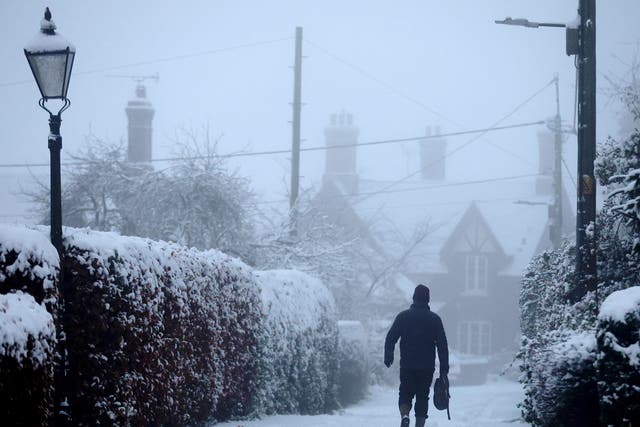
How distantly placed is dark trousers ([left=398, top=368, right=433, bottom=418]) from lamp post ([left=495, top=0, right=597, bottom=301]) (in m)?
3.13

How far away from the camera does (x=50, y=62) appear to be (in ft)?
28.9

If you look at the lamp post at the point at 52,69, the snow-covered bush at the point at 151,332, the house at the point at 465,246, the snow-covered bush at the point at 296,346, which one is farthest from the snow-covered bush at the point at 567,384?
the house at the point at 465,246

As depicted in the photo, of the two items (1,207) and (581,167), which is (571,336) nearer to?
(581,167)

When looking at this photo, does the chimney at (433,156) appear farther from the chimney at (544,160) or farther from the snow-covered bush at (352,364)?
the snow-covered bush at (352,364)

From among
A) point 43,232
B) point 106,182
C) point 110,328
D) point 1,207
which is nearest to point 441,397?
point 110,328

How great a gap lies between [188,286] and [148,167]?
62.7 feet

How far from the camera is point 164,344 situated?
Result: 33.1 feet

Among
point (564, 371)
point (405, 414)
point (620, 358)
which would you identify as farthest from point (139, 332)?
point (620, 358)

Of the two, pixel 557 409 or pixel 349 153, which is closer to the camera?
pixel 557 409

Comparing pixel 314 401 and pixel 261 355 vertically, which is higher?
pixel 261 355

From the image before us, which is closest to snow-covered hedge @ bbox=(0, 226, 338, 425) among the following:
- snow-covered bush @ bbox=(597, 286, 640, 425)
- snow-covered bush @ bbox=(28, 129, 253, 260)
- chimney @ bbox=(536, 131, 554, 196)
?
snow-covered bush @ bbox=(597, 286, 640, 425)

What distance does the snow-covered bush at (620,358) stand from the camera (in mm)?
8180

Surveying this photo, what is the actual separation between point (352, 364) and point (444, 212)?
31.2 meters

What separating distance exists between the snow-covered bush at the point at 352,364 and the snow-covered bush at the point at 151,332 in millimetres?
10758
